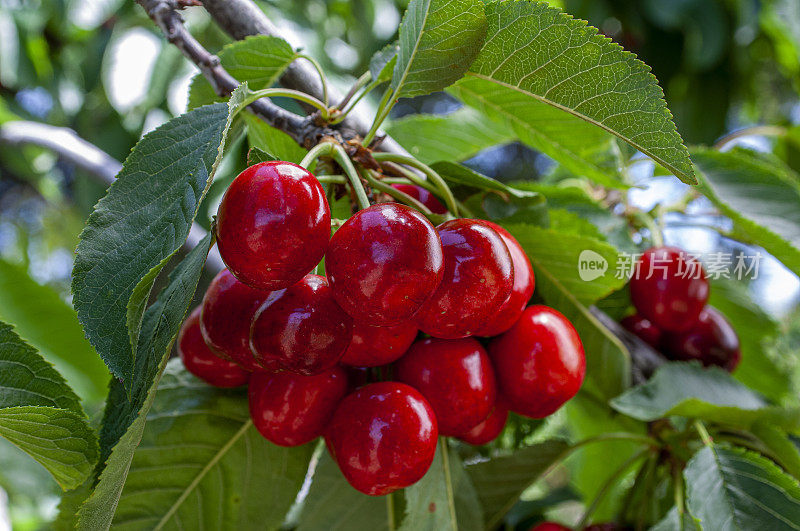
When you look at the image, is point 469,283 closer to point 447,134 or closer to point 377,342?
point 377,342

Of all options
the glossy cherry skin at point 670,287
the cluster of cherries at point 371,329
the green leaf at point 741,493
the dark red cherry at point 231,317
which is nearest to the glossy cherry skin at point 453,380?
the cluster of cherries at point 371,329

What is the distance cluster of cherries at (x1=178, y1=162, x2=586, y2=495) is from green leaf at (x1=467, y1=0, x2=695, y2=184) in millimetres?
135

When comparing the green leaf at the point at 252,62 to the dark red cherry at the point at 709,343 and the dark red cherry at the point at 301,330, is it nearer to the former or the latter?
the dark red cherry at the point at 301,330

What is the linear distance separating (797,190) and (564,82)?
1.88 feet

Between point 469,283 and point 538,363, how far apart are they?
0.12m

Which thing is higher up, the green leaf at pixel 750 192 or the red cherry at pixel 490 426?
the green leaf at pixel 750 192

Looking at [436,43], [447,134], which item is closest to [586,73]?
[436,43]

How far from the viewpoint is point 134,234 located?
0.43 metres

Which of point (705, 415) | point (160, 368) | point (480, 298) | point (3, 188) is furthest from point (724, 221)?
point (3, 188)

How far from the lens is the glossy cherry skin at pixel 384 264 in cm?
41

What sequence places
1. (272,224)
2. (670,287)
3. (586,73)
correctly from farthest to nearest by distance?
(670,287) < (586,73) < (272,224)

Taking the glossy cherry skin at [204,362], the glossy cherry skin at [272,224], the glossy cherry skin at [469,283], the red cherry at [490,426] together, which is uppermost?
the glossy cherry skin at [272,224]

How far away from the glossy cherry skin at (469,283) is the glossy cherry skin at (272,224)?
0.33 feet

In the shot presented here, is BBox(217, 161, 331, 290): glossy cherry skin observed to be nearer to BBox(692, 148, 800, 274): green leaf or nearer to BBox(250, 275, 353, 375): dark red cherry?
BBox(250, 275, 353, 375): dark red cherry
